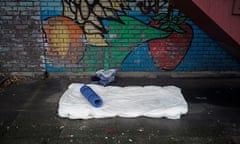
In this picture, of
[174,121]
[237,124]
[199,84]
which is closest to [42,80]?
[174,121]

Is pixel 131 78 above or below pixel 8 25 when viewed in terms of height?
below

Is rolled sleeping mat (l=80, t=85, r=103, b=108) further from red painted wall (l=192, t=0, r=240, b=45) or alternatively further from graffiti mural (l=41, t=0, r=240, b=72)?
red painted wall (l=192, t=0, r=240, b=45)

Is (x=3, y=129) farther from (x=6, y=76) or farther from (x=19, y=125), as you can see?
(x=6, y=76)

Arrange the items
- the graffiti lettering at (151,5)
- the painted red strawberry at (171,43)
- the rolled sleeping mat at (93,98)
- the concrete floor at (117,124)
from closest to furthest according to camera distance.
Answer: the concrete floor at (117,124) < the rolled sleeping mat at (93,98) < the graffiti lettering at (151,5) < the painted red strawberry at (171,43)

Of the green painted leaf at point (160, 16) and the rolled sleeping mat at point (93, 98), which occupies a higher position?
the green painted leaf at point (160, 16)

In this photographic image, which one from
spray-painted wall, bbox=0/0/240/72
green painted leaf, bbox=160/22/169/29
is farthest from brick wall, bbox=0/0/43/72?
green painted leaf, bbox=160/22/169/29

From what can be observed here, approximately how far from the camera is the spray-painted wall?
15.0 feet

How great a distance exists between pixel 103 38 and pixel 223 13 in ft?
9.10

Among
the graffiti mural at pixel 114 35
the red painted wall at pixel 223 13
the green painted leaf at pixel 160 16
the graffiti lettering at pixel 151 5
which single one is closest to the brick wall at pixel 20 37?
the graffiti mural at pixel 114 35

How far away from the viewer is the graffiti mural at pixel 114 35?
15.0ft

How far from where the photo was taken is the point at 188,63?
4973 mm

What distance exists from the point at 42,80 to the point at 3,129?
1841mm

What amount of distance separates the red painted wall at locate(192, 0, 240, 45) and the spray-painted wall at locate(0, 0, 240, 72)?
7.36ft

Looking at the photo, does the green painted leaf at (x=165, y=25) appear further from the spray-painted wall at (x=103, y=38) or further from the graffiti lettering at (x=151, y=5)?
the graffiti lettering at (x=151, y=5)
